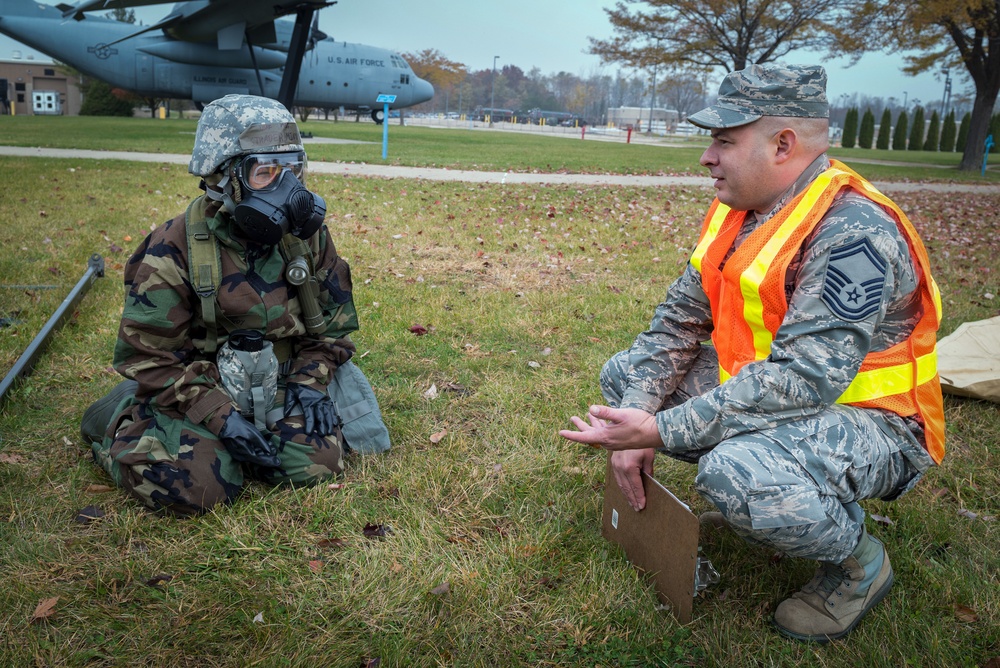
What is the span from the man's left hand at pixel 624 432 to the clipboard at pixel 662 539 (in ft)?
0.59

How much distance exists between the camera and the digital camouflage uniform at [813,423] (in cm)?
204

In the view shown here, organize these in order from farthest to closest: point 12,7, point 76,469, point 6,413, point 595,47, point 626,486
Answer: point 595,47 < point 12,7 < point 6,413 < point 76,469 < point 626,486

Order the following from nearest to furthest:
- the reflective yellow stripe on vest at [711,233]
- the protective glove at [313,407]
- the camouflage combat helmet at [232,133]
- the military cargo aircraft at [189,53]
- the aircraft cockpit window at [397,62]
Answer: the reflective yellow stripe on vest at [711,233] → the camouflage combat helmet at [232,133] → the protective glove at [313,407] → the military cargo aircraft at [189,53] → the aircraft cockpit window at [397,62]

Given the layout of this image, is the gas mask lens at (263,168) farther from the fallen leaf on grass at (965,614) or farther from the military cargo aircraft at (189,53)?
the military cargo aircraft at (189,53)

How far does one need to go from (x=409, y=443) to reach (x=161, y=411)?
1117mm

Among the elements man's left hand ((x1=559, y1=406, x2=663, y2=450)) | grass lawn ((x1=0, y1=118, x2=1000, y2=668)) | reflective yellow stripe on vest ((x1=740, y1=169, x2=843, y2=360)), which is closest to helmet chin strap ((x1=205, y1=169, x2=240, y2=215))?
grass lawn ((x1=0, y1=118, x2=1000, y2=668))

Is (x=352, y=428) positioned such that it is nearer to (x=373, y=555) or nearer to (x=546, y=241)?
(x=373, y=555)

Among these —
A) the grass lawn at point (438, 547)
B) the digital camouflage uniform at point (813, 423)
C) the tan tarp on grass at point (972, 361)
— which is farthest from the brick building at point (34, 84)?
the digital camouflage uniform at point (813, 423)

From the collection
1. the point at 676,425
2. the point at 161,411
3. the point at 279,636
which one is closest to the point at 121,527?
the point at 161,411

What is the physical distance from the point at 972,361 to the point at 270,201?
3.93 m

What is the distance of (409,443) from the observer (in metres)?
3.60

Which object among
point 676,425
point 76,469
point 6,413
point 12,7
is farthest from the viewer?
point 12,7

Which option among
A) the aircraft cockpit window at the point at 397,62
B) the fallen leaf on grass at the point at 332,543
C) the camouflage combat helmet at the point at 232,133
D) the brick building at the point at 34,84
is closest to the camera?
the fallen leaf on grass at the point at 332,543

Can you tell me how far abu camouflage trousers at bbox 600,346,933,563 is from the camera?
6.80 ft
